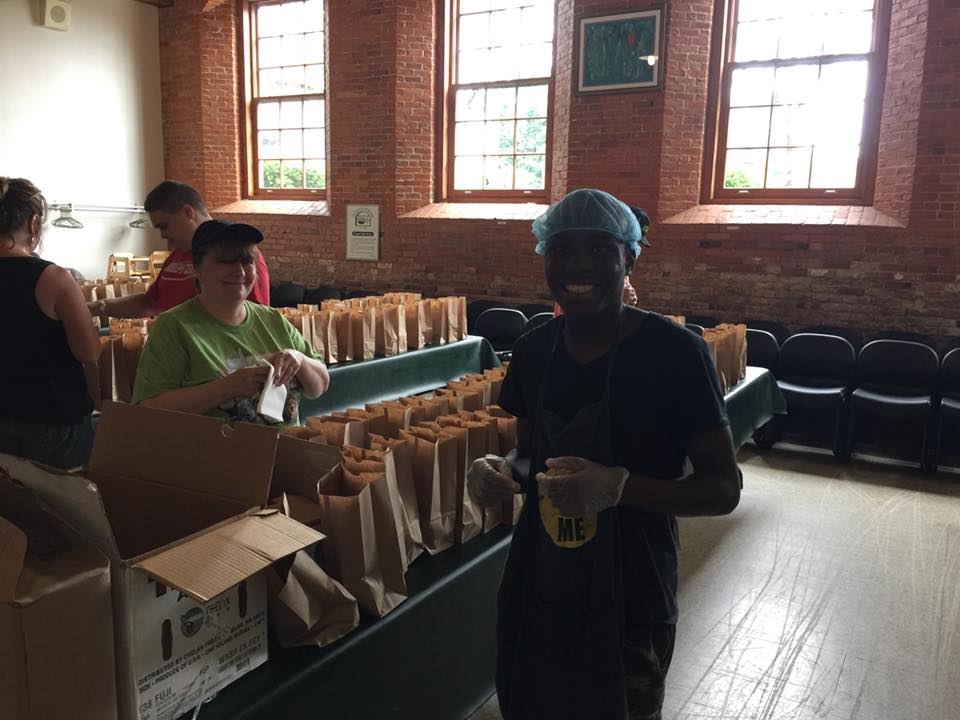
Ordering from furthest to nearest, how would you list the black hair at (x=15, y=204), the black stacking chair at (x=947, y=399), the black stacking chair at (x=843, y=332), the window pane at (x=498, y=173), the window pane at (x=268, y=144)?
the window pane at (x=268, y=144), the window pane at (x=498, y=173), the black stacking chair at (x=843, y=332), the black stacking chair at (x=947, y=399), the black hair at (x=15, y=204)

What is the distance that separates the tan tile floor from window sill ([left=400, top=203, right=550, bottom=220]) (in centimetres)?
398

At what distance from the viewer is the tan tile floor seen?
245 cm

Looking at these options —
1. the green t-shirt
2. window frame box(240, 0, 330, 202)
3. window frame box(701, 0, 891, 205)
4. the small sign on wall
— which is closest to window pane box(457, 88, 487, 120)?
the small sign on wall

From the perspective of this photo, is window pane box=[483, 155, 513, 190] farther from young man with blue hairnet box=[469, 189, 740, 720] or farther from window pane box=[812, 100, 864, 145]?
young man with blue hairnet box=[469, 189, 740, 720]

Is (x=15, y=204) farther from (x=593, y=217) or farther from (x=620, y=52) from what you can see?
(x=620, y=52)

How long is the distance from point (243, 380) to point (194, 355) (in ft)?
0.52

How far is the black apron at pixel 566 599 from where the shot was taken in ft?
4.25

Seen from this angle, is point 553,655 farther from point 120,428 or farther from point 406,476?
point 120,428

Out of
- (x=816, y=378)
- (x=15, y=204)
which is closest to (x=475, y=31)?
(x=816, y=378)

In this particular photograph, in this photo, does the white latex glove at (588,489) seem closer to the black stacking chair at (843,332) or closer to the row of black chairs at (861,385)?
the row of black chairs at (861,385)

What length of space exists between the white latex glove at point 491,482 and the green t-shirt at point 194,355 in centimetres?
70

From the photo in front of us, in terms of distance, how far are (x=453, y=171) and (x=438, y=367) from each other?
413cm

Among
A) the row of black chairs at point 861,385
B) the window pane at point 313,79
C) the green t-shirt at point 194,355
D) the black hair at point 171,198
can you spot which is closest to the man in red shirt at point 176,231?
the black hair at point 171,198

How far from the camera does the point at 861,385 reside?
5.48 metres
